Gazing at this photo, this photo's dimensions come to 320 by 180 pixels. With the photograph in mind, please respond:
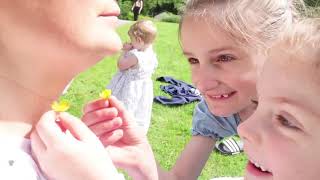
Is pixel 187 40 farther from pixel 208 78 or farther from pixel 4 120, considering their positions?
pixel 4 120

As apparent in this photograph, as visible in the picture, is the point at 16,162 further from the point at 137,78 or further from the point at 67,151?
the point at 137,78

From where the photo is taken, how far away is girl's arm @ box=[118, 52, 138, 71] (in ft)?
19.0

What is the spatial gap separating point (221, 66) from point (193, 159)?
0.50 meters

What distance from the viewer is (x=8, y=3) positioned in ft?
4.47

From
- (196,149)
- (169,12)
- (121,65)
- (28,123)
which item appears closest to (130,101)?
(121,65)

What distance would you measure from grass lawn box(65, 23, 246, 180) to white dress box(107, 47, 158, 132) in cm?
28

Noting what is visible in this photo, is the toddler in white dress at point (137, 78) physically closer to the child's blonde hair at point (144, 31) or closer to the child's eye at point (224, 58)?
the child's blonde hair at point (144, 31)

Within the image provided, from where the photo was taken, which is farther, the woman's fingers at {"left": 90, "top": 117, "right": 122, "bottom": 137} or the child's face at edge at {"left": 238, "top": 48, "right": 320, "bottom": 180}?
the woman's fingers at {"left": 90, "top": 117, "right": 122, "bottom": 137}

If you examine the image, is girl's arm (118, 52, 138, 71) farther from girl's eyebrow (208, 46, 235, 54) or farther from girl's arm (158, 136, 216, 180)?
girl's eyebrow (208, 46, 235, 54)

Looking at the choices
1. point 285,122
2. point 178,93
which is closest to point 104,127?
point 285,122

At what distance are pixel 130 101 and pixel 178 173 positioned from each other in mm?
3460

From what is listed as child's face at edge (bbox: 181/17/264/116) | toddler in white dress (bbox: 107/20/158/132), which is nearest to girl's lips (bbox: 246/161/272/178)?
child's face at edge (bbox: 181/17/264/116)

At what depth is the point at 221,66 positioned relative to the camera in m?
2.12

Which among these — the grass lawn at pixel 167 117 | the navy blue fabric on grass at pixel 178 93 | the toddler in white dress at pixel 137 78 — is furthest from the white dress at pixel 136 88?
the navy blue fabric on grass at pixel 178 93
